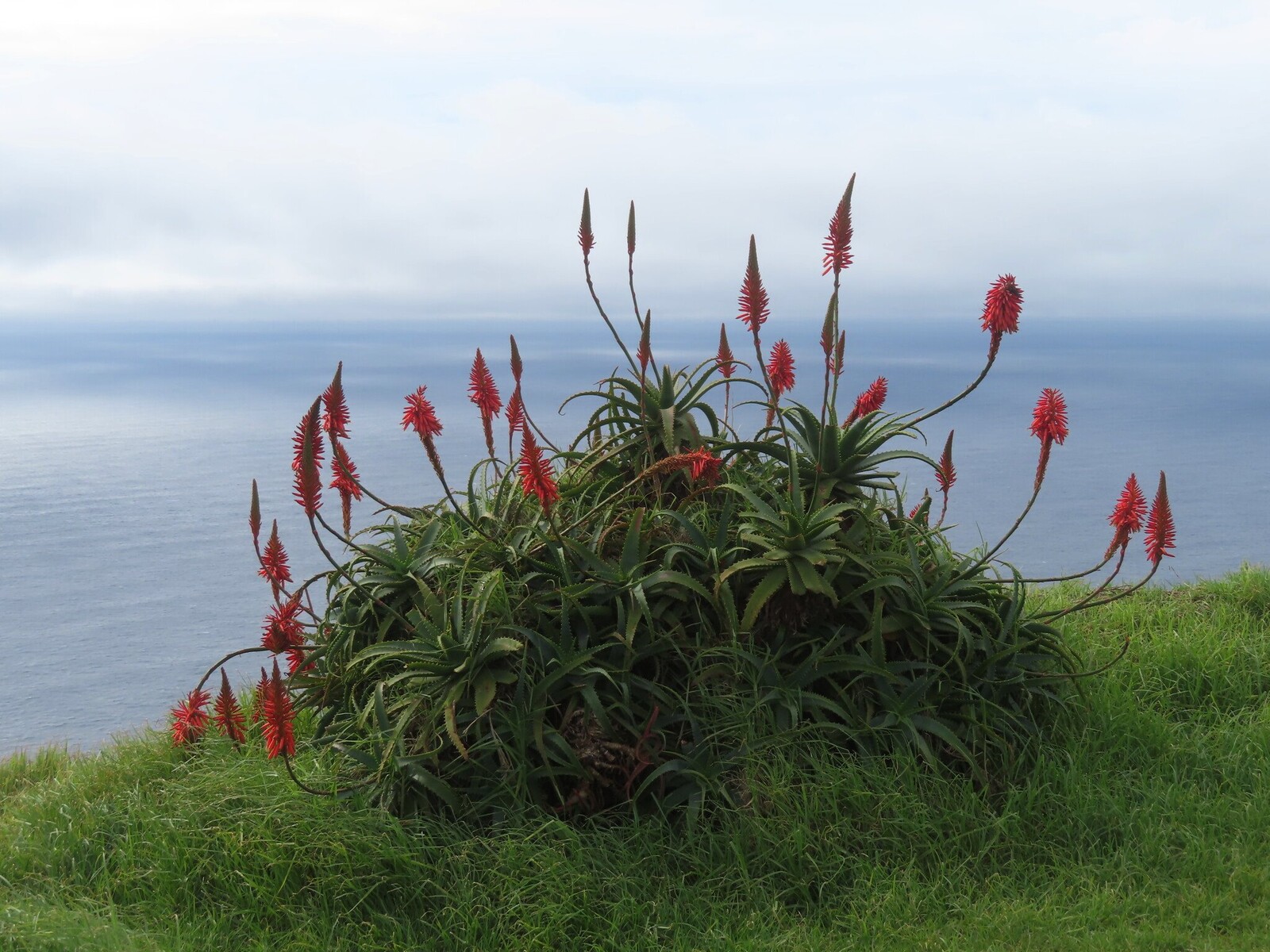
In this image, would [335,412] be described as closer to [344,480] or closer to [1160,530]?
[344,480]

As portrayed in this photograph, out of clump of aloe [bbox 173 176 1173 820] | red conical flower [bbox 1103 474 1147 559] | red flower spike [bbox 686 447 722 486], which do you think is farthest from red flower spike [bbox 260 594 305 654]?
red conical flower [bbox 1103 474 1147 559]

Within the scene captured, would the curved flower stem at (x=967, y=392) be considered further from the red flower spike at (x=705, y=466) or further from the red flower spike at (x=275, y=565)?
the red flower spike at (x=275, y=565)

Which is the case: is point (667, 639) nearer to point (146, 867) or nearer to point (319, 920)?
point (319, 920)

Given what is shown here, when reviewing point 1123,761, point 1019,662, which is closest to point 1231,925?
point 1123,761

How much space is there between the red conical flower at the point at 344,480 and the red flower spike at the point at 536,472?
2.31ft

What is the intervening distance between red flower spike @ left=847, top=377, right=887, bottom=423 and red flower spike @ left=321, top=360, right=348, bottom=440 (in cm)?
186

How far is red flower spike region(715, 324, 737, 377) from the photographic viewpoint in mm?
4188

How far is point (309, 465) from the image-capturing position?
3041 millimetres

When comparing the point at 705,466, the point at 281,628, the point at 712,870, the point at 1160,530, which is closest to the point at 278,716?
the point at 281,628

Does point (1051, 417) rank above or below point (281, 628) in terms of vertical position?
above

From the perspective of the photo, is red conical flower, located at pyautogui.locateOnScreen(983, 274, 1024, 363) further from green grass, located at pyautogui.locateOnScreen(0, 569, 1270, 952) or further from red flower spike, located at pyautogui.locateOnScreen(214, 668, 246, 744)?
red flower spike, located at pyautogui.locateOnScreen(214, 668, 246, 744)

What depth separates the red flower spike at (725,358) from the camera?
4.19m

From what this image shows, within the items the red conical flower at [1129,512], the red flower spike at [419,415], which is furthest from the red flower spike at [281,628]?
the red conical flower at [1129,512]

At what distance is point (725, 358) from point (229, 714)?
225cm
